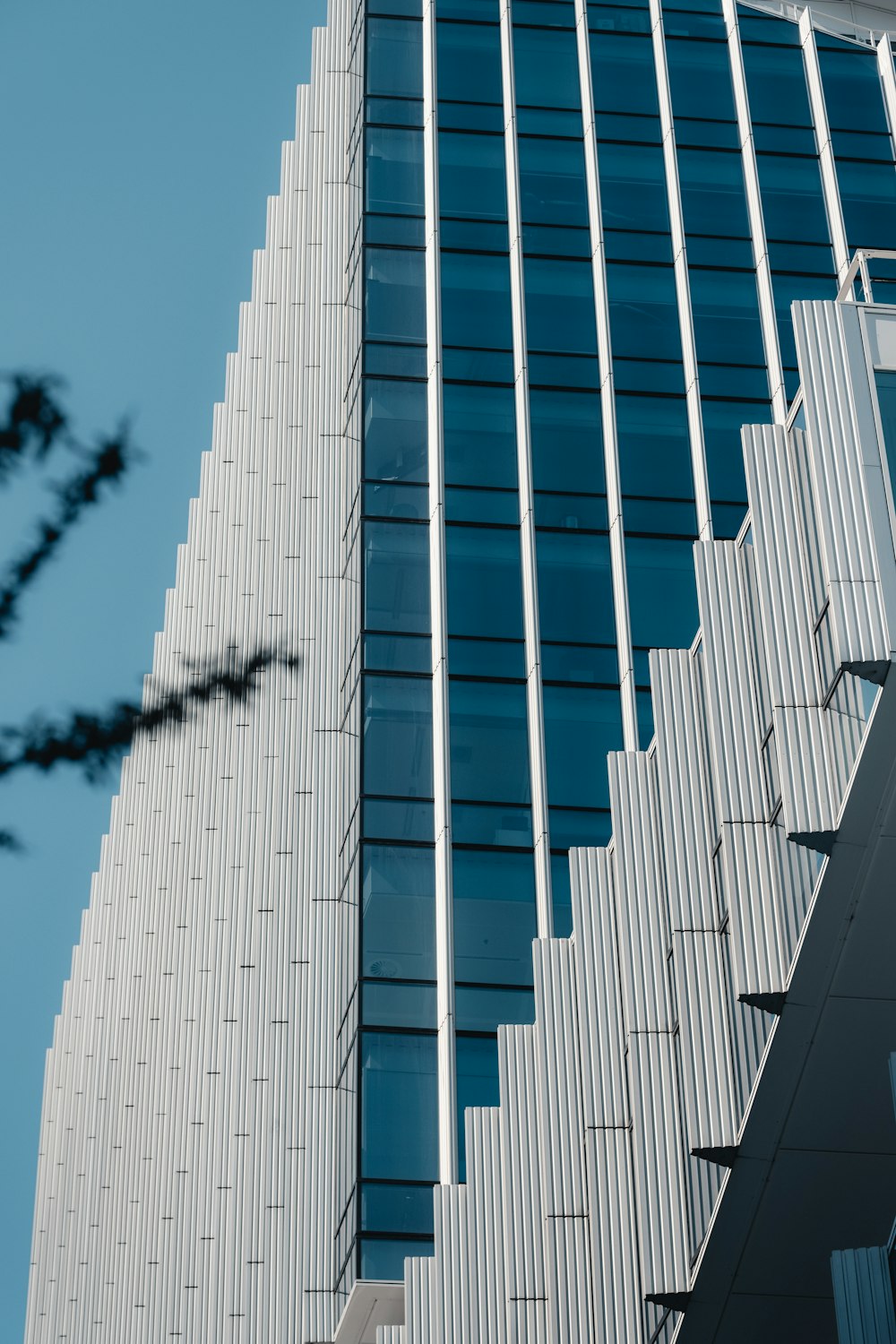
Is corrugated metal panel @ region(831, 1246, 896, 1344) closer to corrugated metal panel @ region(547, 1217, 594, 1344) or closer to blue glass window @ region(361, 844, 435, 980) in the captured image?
corrugated metal panel @ region(547, 1217, 594, 1344)

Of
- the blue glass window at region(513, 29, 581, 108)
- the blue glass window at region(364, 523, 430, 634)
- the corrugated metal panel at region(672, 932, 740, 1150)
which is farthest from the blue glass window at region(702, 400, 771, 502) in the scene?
the corrugated metal panel at region(672, 932, 740, 1150)

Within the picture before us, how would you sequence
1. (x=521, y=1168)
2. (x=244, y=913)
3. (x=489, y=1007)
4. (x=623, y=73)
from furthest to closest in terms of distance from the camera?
(x=623, y=73)
(x=244, y=913)
(x=489, y=1007)
(x=521, y=1168)

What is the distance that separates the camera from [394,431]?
3862 centimetres

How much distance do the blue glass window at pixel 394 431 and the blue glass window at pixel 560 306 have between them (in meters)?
2.80

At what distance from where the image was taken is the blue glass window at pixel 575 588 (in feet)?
119

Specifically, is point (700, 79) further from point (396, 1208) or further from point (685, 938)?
point (685, 938)

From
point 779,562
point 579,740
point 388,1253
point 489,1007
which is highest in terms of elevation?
point 579,740

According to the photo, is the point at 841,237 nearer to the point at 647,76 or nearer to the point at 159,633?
the point at 647,76

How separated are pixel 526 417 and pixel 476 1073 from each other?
521 inches

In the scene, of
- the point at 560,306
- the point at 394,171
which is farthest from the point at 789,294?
the point at 394,171

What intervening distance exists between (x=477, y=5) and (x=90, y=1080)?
1206 inches

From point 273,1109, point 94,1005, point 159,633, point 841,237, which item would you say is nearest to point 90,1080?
point 94,1005

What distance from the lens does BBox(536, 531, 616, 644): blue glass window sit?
1433 inches

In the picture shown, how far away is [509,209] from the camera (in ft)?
139
